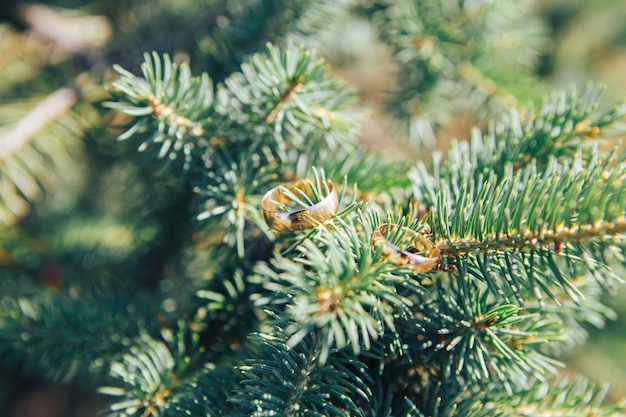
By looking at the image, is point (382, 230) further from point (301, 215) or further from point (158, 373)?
point (158, 373)

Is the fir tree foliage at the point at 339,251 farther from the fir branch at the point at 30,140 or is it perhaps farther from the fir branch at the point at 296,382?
the fir branch at the point at 30,140

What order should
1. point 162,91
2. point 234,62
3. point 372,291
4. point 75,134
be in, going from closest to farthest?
point 372,291 → point 162,91 → point 234,62 → point 75,134

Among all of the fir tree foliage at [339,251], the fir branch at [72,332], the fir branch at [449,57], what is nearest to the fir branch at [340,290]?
the fir tree foliage at [339,251]

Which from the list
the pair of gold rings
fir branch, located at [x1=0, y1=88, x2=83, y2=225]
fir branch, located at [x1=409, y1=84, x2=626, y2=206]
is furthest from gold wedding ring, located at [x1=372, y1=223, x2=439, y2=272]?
fir branch, located at [x1=0, y1=88, x2=83, y2=225]

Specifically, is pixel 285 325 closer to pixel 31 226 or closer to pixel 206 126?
pixel 206 126

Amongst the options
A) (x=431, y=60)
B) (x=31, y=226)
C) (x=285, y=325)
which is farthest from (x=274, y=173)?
(x=31, y=226)

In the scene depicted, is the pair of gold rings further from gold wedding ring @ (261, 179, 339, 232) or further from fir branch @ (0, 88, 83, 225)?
fir branch @ (0, 88, 83, 225)

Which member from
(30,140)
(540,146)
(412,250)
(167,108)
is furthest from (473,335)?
(30,140)
